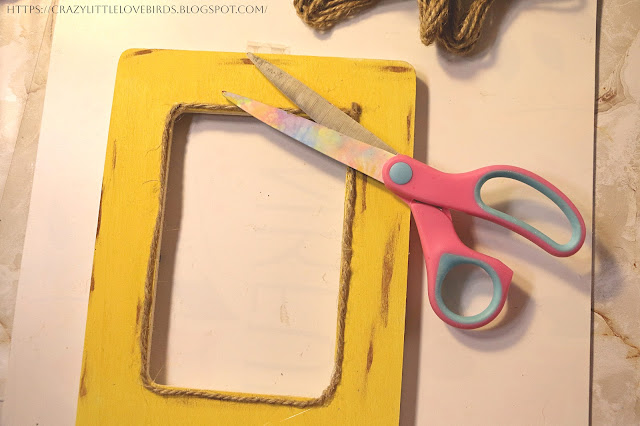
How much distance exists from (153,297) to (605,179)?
1.54 ft

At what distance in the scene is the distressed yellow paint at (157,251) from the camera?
20.1 inches

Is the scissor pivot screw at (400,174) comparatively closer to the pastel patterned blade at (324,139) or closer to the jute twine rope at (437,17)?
the pastel patterned blade at (324,139)

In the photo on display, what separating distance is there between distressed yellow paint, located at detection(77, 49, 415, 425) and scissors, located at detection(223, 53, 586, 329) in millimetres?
23

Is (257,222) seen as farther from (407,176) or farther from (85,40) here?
(85,40)

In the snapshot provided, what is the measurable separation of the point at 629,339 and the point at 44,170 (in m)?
0.62

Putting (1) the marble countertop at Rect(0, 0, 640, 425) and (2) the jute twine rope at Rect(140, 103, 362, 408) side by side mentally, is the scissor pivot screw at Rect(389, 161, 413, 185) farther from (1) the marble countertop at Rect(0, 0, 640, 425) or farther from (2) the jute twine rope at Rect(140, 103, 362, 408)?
(1) the marble countertop at Rect(0, 0, 640, 425)

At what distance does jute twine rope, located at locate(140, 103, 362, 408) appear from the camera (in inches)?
20.1

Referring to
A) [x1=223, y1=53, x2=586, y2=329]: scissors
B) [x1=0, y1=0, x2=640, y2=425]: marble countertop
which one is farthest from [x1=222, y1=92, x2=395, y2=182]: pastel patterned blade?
[x1=0, y1=0, x2=640, y2=425]: marble countertop

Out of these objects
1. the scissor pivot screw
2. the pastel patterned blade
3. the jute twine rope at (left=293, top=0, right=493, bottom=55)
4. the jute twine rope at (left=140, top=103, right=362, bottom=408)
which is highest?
the jute twine rope at (left=293, top=0, right=493, bottom=55)

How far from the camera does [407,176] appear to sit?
51 centimetres

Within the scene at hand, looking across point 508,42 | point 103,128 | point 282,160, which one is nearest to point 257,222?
point 282,160

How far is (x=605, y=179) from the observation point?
56cm

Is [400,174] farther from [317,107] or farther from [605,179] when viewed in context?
[605,179]

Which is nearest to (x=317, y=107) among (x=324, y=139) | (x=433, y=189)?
(x=324, y=139)
